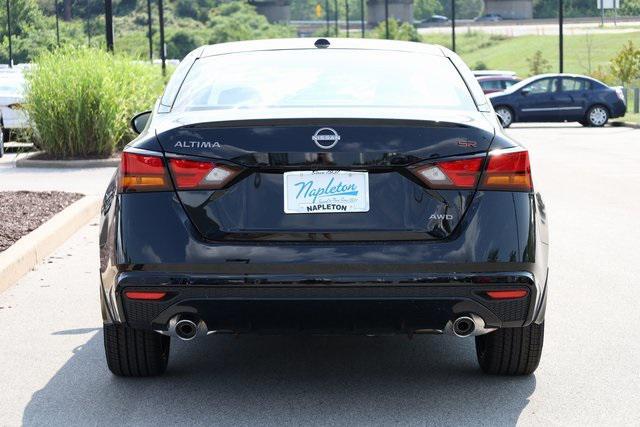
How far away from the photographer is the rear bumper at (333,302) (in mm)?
5492

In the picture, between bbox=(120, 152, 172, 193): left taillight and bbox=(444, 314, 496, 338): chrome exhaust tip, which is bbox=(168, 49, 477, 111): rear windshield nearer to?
bbox=(120, 152, 172, 193): left taillight

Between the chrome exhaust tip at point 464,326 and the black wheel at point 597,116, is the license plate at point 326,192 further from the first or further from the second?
the black wheel at point 597,116

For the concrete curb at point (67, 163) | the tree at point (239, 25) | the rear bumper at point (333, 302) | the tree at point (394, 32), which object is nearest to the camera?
the rear bumper at point (333, 302)

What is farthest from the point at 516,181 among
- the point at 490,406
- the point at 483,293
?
the point at 490,406

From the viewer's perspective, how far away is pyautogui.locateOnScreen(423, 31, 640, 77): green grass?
10006cm

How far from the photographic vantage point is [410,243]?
553 cm

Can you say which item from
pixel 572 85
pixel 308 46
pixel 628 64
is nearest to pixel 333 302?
pixel 308 46

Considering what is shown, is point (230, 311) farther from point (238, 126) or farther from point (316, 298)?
point (238, 126)

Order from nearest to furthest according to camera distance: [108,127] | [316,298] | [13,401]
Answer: [316,298]
[13,401]
[108,127]

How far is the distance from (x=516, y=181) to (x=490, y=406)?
3.11ft

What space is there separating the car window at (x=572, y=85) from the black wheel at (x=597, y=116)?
29.4 inches

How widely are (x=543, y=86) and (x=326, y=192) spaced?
33.9 m

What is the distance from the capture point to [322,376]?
6.42 meters

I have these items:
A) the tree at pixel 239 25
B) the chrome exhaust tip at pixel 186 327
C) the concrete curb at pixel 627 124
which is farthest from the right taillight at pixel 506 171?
the tree at pixel 239 25
